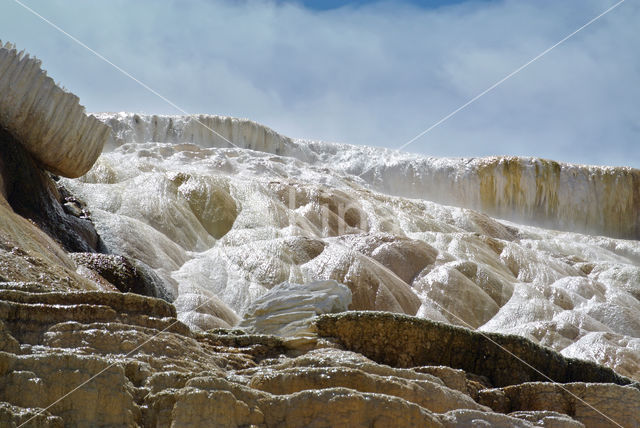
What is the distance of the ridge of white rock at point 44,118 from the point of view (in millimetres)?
11273

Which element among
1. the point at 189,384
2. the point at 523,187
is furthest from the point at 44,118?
the point at 523,187

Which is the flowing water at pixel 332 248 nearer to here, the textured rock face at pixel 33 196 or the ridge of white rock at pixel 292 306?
the textured rock face at pixel 33 196

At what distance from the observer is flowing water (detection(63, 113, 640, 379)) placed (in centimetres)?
1552

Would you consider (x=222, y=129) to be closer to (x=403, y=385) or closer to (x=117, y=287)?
(x=117, y=287)

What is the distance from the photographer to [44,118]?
1165 centimetres

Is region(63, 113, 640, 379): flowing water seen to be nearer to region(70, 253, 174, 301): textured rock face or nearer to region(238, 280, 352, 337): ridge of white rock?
region(70, 253, 174, 301): textured rock face

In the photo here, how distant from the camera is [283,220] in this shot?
64.9 ft

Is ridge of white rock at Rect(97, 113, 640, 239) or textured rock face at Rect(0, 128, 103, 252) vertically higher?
ridge of white rock at Rect(97, 113, 640, 239)

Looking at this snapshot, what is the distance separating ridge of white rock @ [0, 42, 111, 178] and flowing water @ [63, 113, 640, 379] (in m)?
2.28

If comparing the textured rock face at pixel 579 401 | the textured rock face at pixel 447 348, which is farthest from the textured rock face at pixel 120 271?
the textured rock face at pixel 579 401

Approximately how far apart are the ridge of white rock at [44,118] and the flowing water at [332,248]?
7.47ft

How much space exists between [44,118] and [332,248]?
7107 mm

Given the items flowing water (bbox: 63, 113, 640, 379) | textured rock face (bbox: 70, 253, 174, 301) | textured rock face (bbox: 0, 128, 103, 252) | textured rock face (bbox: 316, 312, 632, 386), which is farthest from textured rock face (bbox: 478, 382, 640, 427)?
textured rock face (bbox: 0, 128, 103, 252)

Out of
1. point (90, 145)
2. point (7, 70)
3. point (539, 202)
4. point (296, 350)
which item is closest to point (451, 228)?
point (539, 202)
